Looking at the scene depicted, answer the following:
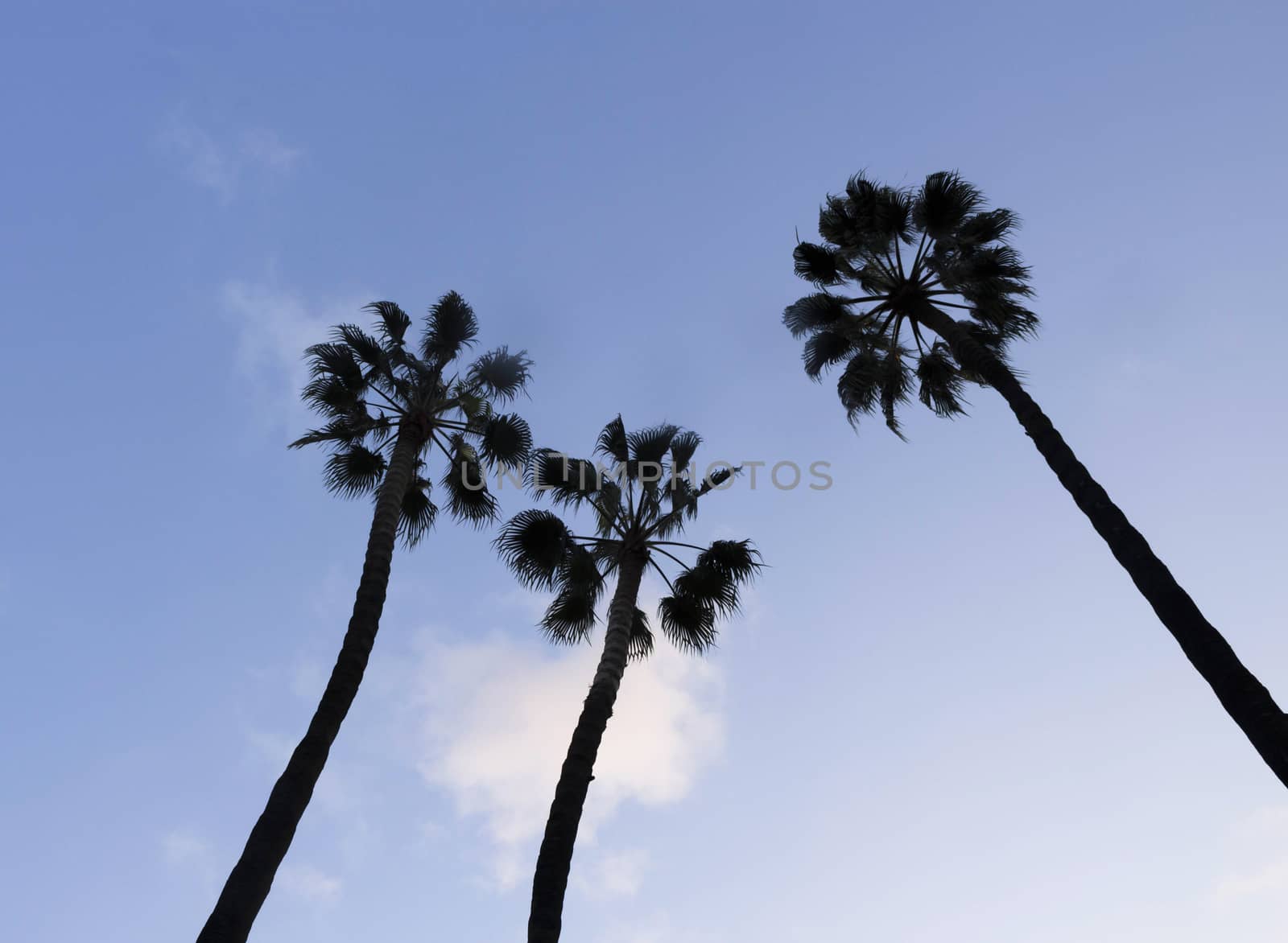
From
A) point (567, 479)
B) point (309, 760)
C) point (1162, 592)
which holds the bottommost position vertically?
point (1162, 592)

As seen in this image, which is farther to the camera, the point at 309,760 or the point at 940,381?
the point at 940,381

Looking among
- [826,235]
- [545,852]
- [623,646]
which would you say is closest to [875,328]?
[826,235]

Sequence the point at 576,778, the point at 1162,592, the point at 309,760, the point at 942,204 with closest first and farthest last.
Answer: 1. the point at 1162,592
2. the point at 309,760
3. the point at 576,778
4. the point at 942,204

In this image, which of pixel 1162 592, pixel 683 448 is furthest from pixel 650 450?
pixel 1162 592

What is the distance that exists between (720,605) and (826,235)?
8.38m

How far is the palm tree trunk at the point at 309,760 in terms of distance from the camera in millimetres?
10125

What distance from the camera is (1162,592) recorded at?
1031cm

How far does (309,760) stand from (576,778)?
3470 millimetres

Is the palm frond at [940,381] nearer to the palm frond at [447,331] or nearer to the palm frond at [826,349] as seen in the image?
the palm frond at [826,349]

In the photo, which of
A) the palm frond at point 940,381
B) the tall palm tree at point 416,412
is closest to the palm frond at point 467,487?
the tall palm tree at point 416,412

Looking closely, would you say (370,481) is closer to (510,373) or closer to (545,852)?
(510,373)

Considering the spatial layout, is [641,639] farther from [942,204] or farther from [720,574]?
[942,204]

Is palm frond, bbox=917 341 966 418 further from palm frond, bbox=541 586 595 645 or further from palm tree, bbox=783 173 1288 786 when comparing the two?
palm frond, bbox=541 586 595 645

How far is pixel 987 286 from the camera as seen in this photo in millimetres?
17969
